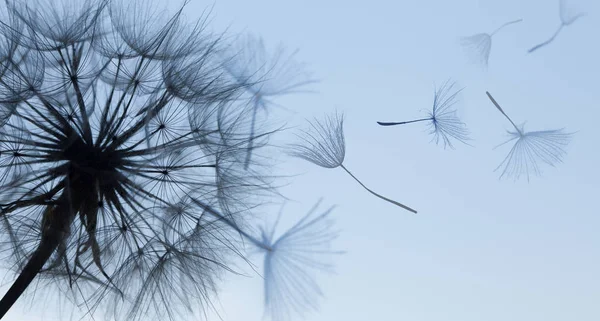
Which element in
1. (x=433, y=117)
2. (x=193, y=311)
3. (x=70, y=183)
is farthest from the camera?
(x=433, y=117)

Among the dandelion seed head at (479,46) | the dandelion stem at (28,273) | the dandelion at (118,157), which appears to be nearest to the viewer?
the dandelion stem at (28,273)

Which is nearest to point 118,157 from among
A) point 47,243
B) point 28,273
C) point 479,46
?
point 47,243

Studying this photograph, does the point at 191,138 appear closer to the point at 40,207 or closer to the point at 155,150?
the point at 155,150

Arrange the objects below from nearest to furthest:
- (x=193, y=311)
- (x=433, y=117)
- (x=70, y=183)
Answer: (x=70, y=183), (x=193, y=311), (x=433, y=117)

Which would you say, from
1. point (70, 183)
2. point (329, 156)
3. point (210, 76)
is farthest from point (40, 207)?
point (329, 156)

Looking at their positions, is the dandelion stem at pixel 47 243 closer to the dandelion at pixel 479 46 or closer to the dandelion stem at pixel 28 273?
the dandelion stem at pixel 28 273

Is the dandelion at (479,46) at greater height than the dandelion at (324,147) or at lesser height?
greater

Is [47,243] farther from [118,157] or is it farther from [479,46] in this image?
[479,46]

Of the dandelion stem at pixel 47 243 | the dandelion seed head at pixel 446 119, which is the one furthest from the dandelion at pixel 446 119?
the dandelion stem at pixel 47 243

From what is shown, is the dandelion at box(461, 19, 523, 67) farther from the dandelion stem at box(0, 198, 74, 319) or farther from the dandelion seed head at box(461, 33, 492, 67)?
the dandelion stem at box(0, 198, 74, 319)
